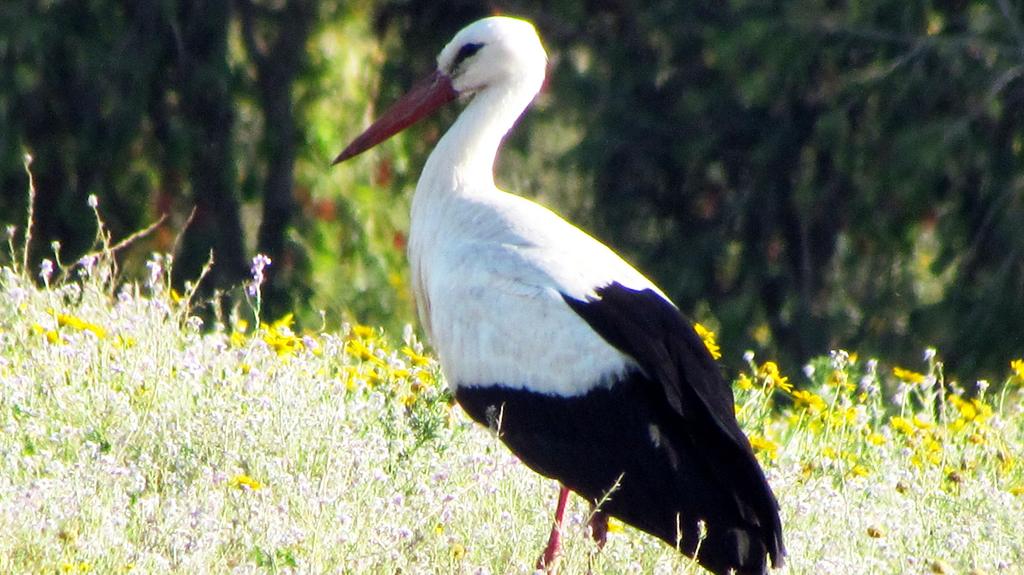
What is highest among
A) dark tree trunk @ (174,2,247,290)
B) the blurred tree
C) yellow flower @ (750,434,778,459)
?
the blurred tree

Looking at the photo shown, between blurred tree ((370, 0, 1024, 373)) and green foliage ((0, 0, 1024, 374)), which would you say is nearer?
blurred tree ((370, 0, 1024, 373))

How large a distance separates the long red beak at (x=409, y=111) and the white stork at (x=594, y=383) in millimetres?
787

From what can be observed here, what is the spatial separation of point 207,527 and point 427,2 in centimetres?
671

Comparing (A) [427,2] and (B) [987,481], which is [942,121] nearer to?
(A) [427,2]

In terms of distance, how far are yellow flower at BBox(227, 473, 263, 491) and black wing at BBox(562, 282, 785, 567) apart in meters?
0.77

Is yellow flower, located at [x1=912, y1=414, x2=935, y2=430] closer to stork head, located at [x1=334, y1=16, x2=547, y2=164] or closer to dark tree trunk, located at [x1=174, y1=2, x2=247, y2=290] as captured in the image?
stork head, located at [x1=334, y1=16, x2=547, y2=164]

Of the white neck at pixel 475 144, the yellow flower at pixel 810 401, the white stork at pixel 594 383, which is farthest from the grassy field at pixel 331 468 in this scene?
the white neck at pixel 475 144

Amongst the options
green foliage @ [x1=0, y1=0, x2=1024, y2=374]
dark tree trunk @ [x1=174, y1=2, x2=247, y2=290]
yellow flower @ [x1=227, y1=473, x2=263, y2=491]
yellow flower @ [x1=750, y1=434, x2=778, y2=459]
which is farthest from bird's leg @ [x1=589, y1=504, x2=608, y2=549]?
dark tree trunk @ [x1=174, y1=2, x2=247, y2=290]

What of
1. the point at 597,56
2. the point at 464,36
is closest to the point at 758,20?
the point at 597,56

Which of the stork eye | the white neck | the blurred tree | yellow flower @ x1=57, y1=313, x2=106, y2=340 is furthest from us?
the blurred tree

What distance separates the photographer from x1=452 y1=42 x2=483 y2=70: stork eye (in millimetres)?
5332

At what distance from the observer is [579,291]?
430 cm

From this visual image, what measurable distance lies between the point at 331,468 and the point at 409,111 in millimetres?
1681

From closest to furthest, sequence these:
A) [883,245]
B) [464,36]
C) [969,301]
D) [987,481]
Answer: [987,481] < [464,36] < [969,301] < [883,245]
